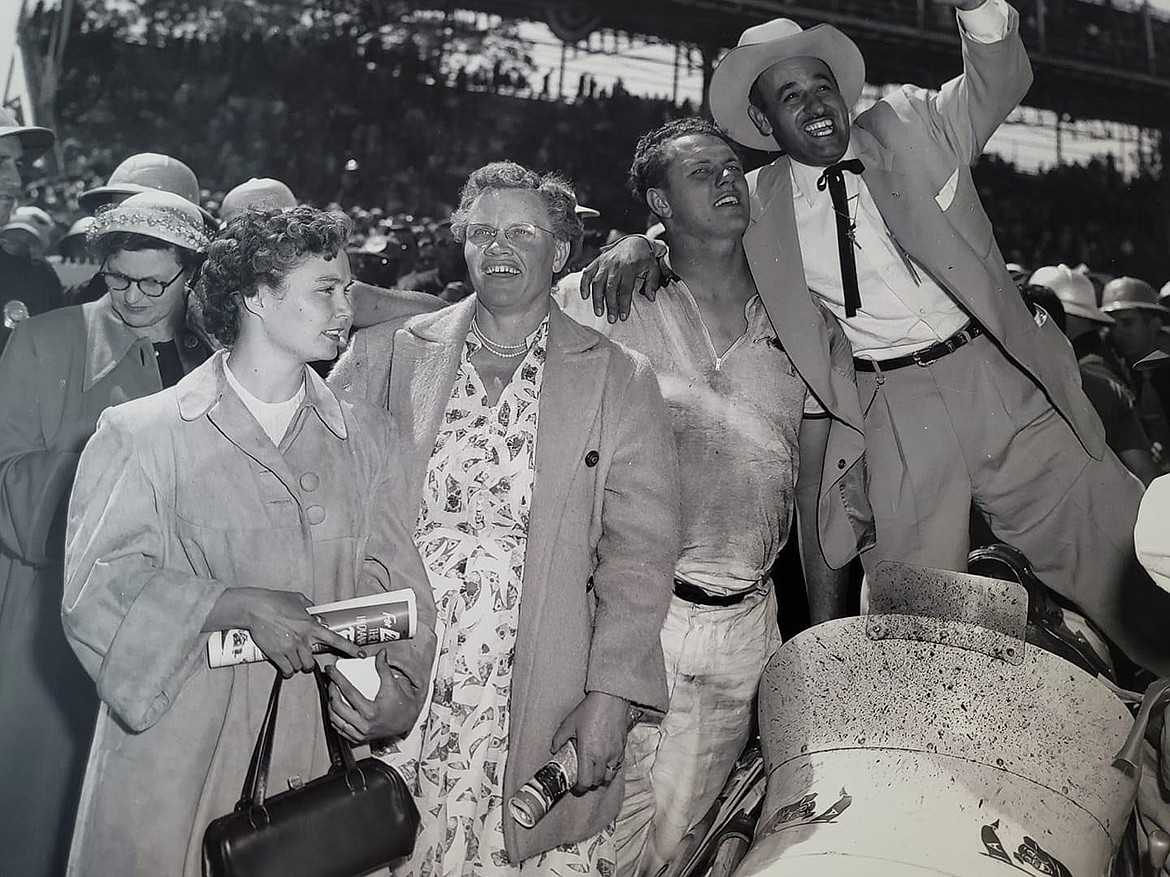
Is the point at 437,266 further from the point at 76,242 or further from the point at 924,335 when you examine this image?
the point at 924,335

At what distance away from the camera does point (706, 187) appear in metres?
2.45

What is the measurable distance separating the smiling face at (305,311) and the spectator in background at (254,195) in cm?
46

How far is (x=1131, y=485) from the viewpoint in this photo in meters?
2.58

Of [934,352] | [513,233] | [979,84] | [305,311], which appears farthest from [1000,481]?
[305,311]

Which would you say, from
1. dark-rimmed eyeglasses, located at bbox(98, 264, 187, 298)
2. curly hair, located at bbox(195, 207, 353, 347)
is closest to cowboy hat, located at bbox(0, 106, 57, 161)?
dark-rimmed eyeglasses, located at bbox(98, 264, 187, 298)

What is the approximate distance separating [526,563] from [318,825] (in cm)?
61

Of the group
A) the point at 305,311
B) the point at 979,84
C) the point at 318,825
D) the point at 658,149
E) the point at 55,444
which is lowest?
the point at 318,825

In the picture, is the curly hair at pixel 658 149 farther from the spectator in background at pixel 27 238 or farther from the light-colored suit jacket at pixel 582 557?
the spectator in background at pixel 27 238

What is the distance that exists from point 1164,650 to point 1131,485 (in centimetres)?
39

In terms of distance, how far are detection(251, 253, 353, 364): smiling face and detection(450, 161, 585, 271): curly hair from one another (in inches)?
11.3

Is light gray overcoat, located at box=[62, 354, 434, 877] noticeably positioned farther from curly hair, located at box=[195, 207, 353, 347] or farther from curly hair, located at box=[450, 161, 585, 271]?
curly hair, located at box=[450, 161, 585, 271]

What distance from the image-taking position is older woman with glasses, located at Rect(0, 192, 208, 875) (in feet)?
7.68

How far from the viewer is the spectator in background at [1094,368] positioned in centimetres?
270

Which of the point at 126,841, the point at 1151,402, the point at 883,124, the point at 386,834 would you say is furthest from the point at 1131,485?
the point at 126,841
